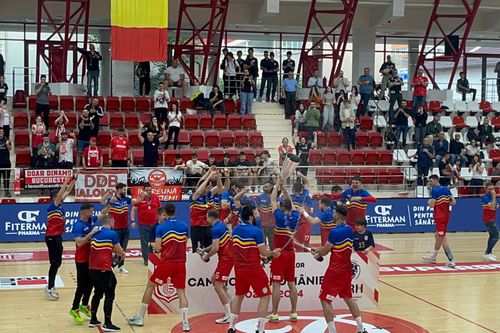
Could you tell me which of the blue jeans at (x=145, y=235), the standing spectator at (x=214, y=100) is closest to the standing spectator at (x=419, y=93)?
the standing spectator at (x=214, y=100)

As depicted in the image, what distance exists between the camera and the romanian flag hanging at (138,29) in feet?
72.3

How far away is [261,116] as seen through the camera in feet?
108

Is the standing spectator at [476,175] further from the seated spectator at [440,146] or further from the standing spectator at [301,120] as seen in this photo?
the standing spectator at [301,120]

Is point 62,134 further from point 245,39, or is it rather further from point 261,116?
point 245,39

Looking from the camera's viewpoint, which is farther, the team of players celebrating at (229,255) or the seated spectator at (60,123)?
the seated spectator at (60,123)

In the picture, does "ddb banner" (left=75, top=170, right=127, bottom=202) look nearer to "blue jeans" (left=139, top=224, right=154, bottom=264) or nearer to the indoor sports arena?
the indoor sports arena

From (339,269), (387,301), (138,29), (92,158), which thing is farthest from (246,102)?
(339,269)

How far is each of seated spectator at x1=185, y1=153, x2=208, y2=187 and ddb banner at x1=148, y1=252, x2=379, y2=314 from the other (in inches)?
405

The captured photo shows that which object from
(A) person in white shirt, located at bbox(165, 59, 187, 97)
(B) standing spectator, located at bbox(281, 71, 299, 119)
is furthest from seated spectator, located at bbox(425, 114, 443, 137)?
(A) person in white shirt, located at bbox(165, 59, 187, 97)

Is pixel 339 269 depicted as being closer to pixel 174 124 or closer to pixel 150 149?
pixel 150 149

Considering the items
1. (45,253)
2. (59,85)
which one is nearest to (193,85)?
(59,85)

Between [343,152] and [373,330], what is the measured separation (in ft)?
54.2

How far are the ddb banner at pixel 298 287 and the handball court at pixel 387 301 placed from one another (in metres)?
0.27

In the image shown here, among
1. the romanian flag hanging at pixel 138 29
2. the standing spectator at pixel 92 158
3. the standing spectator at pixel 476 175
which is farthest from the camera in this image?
the standing spectator at pixel 476 175
